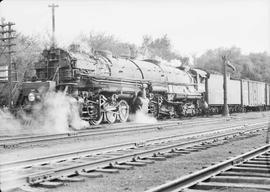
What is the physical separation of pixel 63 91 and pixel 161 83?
6.88 m

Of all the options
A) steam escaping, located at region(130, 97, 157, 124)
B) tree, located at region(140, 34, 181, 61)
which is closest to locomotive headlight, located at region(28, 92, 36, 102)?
steam escaping, located at region(130, 97, 157, 124)

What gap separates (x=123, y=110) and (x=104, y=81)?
1.97m

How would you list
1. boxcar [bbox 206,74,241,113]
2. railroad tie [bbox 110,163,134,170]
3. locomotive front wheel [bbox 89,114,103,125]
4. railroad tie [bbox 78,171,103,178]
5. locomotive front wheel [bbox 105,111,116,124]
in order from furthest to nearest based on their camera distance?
boxcar [bbox 206,74,241,113]
locomotive front wheel [bbox 105,111,116,124]
locomotive front wheel [bbox 89,114,103,125]
railroad tie [bbox 110,163,134,170]
railroad tie [bbox 78,171,103,178]

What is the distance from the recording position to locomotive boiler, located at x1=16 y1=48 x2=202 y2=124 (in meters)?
15.2

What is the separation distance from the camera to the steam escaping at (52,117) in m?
13.7

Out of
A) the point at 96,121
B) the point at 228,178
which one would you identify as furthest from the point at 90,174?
the point at 96,121

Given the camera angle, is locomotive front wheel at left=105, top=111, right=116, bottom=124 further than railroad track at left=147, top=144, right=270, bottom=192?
Yes

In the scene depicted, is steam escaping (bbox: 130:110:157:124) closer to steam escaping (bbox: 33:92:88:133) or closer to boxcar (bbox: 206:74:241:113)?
steam escaping (bbox: 33:92:88:133)

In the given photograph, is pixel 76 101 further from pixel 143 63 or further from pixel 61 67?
pixel 143 63

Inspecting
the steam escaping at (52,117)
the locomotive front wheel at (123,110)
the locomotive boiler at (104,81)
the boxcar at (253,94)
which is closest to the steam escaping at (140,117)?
the locomotive boiler at (104,81)

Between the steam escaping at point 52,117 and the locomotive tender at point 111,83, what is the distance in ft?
1.25

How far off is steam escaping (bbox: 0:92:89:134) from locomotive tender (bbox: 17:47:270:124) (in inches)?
15.0

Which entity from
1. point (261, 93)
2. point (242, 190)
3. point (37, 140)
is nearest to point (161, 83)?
point (37, 140)

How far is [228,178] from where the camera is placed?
5.11 meters
